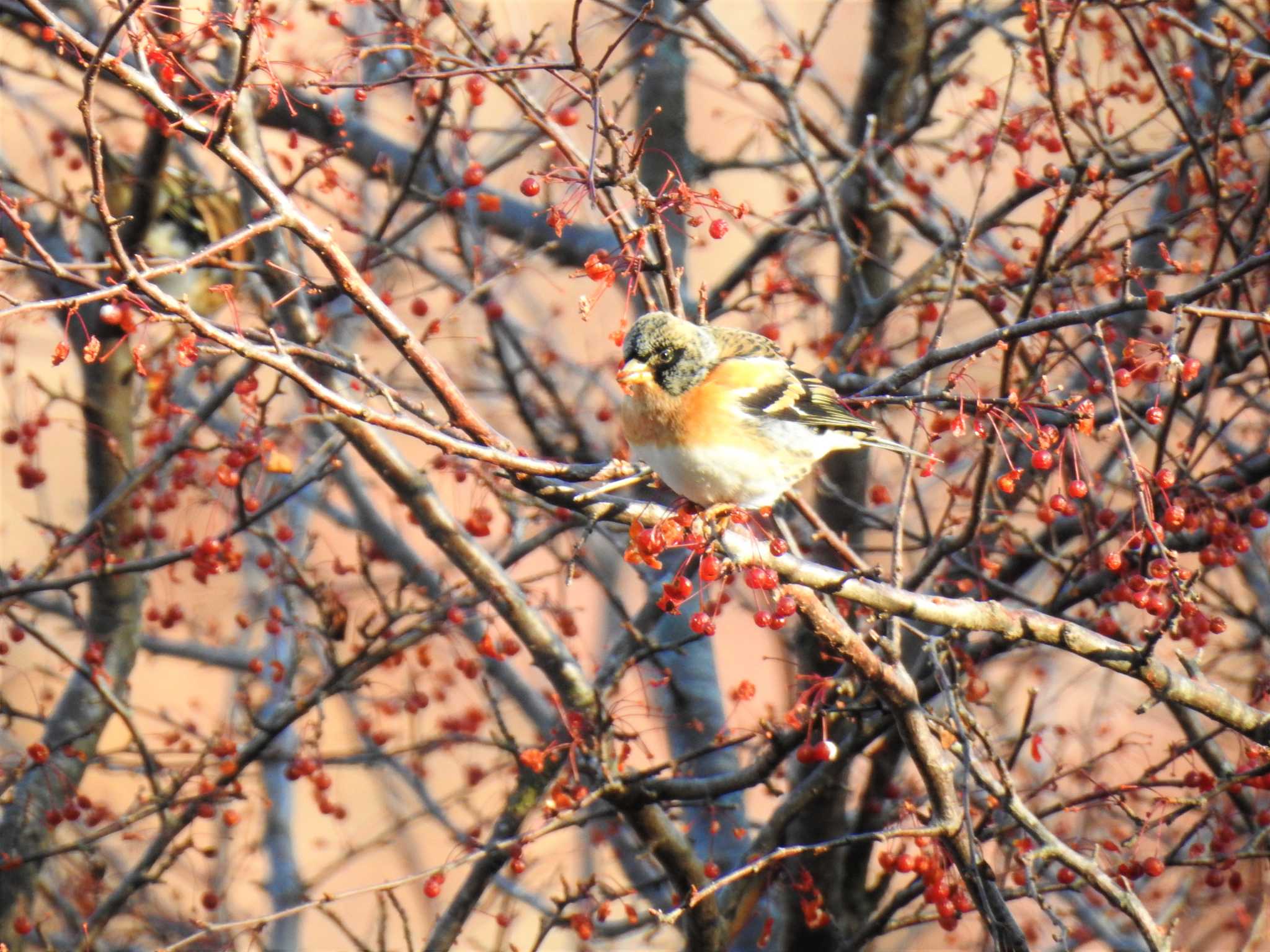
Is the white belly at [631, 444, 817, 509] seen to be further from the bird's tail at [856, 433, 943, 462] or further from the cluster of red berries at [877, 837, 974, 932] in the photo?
the cluster of red berries at [877, 837, 974, 932]

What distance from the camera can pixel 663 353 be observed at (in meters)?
3.49

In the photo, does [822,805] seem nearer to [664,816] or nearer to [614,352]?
[664,816]

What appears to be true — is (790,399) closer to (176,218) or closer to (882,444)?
(882,444)

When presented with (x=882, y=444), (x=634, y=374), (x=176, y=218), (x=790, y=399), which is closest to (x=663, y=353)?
(x=634, y=374)

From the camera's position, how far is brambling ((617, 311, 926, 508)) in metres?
3.31

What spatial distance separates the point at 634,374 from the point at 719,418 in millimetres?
261

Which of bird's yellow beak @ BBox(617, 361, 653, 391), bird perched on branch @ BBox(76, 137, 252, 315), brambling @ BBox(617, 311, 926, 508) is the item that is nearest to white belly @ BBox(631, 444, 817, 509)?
brambling @ BBox(617, 311, 926, 508)

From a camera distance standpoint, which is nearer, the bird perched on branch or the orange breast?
the orange breast

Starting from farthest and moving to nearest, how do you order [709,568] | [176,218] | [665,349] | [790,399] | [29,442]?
[176,218] → [29,442] → [790,399] → [665,349] → [709,568]

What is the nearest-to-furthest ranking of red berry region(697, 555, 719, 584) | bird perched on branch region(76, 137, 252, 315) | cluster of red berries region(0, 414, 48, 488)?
red berry region(697, 555, 719, 584) → bird perched on branch region(76, 137, 252, 315) → cluster of red berries region(0, 414, 48, 488)

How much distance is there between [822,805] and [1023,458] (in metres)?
1.43

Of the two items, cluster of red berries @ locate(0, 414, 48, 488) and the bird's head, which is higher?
cluster of red berries @ locate(0, 414, 48, 488)

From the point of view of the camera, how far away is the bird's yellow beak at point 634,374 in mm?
3322

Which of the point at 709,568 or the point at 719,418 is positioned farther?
the point at 719,418
